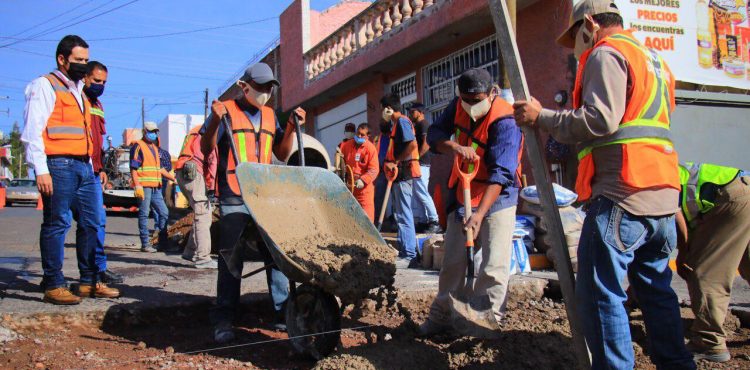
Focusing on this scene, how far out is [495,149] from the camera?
3691 mm

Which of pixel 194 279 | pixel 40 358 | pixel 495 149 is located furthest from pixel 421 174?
pixel 40 358

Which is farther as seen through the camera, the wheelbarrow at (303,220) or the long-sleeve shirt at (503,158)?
the long-sleeve shirt at (503,158)

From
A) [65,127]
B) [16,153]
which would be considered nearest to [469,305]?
[65,127]

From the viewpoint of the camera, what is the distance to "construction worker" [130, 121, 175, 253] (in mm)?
8539

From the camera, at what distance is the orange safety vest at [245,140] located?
157 inches

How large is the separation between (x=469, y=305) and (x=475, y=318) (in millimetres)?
110

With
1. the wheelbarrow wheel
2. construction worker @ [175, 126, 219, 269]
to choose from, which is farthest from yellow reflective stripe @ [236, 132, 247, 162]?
construction worker @ [175, 126, 219, 269]

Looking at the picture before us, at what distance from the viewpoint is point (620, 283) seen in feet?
8.04

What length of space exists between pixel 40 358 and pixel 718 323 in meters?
4.01

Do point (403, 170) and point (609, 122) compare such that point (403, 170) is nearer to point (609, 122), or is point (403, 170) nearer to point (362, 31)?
point (609, 122)

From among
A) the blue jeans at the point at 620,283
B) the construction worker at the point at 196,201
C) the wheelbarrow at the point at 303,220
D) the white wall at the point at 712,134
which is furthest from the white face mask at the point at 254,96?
the white wall at the point at 712,134

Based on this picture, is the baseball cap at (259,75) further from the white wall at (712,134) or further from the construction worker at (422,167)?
the white wall at (712,134)

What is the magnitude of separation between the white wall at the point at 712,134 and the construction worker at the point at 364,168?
468 centimetres

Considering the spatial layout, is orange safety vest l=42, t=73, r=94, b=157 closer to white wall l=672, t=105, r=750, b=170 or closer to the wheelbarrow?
the wheelbarrow
